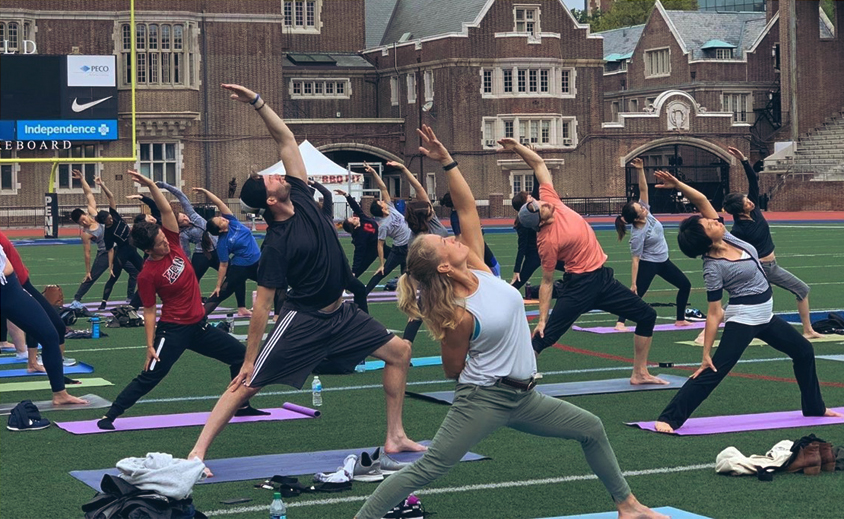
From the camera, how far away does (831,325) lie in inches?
631

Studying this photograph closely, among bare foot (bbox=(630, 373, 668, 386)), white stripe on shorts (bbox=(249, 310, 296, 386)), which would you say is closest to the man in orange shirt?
bare foot (bbox=(630, 373, 668, 386))

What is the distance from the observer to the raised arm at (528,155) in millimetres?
9414

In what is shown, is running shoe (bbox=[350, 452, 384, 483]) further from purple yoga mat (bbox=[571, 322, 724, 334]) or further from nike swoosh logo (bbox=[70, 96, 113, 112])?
nike swoosh logo (bbox=[70, 96, 113, 112])

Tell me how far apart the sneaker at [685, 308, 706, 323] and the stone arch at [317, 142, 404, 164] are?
45130 millimetres

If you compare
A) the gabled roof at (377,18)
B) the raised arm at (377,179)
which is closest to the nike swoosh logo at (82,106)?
the gabled roof at (377,18)

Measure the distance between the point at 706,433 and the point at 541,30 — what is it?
55.5 metres

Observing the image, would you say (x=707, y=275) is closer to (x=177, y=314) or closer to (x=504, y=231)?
(x=177, y=314)

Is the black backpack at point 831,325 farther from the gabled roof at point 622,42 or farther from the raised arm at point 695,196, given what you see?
the gabled roof at point 622,42

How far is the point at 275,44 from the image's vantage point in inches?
2386

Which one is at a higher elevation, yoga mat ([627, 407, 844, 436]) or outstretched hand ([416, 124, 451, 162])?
outstretched hand ([416, 124, 451, 162])

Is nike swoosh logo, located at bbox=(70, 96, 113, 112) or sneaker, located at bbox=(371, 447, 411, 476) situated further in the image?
nike swoosh logo, located at bbox=(70, 96, 113, 112)

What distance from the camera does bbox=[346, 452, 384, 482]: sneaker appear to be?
8.51m

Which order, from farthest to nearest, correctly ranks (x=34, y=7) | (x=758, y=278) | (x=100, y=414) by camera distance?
(x=34, y=7), (x=100, y=414), (x=758, y=278)

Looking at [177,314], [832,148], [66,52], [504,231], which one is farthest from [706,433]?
[832,148]
